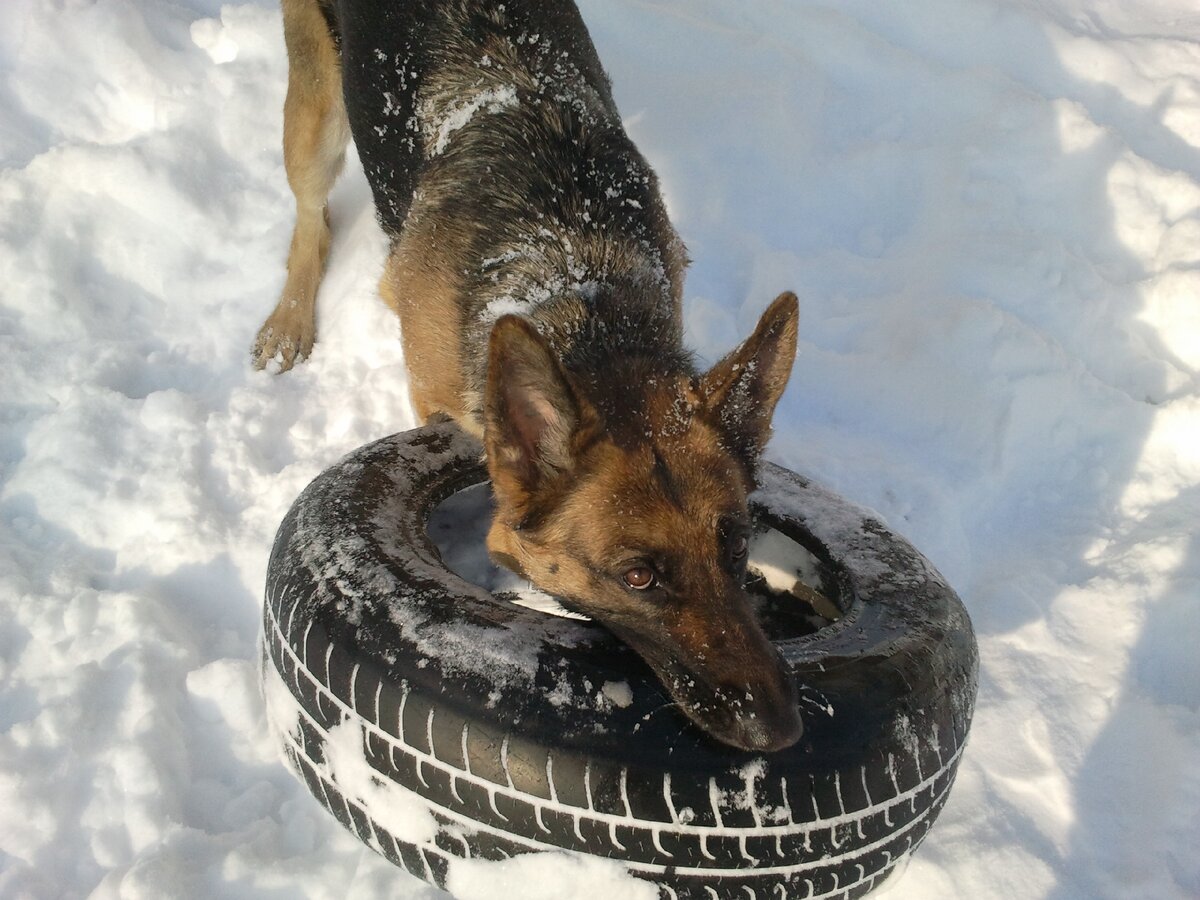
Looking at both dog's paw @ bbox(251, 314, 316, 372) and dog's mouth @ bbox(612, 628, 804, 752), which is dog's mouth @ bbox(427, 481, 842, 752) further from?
dog's paw @ bbox(251, 314, 316, 372)

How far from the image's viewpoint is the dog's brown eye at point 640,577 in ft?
8.54

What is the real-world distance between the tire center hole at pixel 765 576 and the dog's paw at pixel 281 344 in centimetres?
191

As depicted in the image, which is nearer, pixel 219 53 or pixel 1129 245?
pixel 1129 245

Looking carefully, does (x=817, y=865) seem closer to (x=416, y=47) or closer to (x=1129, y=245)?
(x=416, y=47)

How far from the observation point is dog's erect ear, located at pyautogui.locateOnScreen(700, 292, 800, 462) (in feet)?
9.04

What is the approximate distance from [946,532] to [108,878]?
11.8ft

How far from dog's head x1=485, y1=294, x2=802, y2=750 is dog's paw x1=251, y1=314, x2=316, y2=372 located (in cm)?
270

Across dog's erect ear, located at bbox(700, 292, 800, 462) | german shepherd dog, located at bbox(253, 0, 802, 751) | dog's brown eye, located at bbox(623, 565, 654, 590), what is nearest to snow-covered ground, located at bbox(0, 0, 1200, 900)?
german shepherd dog, located at bbox(253, 0, 802, 751)

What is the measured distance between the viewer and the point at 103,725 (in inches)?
125

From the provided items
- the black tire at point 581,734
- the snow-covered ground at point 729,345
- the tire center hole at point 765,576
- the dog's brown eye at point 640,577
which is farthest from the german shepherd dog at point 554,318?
the snow-covered ground at point 729,345

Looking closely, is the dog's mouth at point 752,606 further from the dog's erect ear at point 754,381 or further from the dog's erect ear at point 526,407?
the dog's erect ear at point 754,381

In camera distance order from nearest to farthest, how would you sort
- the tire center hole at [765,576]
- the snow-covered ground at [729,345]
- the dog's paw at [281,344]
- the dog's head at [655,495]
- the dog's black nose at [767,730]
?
1. the dog's black nose at [767,730]
2. the dog's head at [655,495]
3. the snow-covered ground at [729,345]
4. the tire center hole at [765,576]
5. the dog's paw at [281,344]

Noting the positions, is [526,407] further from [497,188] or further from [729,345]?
[729,345]

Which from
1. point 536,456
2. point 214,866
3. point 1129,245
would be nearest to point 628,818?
point 536,456
